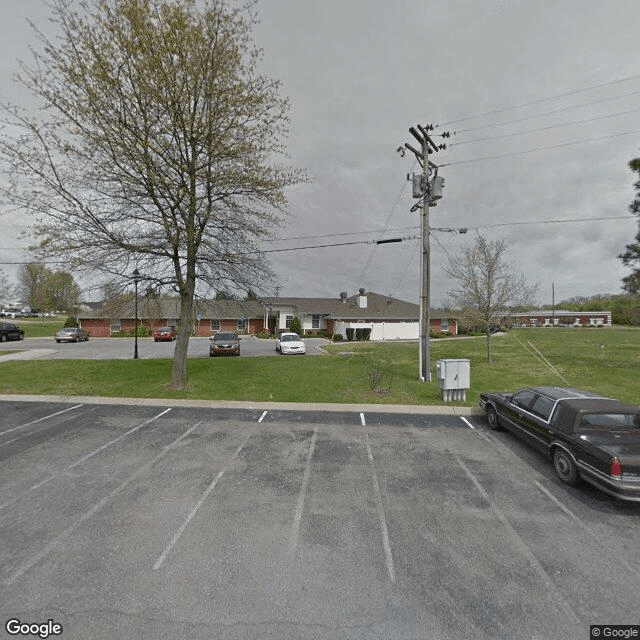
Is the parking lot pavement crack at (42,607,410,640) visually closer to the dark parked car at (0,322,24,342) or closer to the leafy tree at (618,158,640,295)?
the leafy tree at (618,158,640,295)

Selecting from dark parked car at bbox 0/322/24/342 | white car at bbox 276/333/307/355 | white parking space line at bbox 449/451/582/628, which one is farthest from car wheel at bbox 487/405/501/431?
dark parked car at bbox 0/322/24/342

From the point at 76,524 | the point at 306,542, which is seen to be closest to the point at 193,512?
the point at 76,524

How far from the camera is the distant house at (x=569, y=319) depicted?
Answer: 8288 centimetres

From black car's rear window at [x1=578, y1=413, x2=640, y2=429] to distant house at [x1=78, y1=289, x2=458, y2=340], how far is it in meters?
28.8

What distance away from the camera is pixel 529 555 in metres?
3.94

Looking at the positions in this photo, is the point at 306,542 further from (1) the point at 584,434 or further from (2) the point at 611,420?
(2) the point at 611,420

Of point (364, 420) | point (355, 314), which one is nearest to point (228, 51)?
point (364, 420)

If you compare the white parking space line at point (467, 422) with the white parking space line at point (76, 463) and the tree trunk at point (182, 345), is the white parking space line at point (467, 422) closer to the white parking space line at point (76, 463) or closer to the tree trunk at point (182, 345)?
the white parking space line at point (76, 463)

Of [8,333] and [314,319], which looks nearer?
[8,333]

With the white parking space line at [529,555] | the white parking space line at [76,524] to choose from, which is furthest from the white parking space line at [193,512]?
the white parking space line at [529,555]

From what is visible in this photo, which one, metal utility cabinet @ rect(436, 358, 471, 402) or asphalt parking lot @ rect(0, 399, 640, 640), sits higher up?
metal utility cabinet @ rect(436, 358, 471, 402)

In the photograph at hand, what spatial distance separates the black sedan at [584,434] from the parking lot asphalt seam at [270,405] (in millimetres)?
2505

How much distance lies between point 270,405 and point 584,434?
818cm

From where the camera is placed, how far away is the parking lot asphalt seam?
33.3 ft
